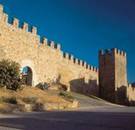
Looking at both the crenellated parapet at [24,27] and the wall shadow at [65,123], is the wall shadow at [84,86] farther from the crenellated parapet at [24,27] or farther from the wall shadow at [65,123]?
the wall shadow at [65,123]

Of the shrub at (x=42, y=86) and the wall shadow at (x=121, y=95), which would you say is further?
the wall shadow at (x=121, y=95)

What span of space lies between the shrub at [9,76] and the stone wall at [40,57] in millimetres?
4474

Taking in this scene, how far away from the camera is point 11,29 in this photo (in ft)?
80.6

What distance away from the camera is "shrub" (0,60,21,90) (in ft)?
59.2

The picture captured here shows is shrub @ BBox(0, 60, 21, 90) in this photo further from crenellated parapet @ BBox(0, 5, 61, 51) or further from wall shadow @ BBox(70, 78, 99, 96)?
wall shadow @ BBox(70, 78, 99, 96)

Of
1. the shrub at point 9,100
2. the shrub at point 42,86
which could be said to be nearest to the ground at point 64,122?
the shrub at point 9,100

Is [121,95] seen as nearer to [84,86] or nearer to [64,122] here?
[84,86]

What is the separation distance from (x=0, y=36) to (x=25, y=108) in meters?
10.2

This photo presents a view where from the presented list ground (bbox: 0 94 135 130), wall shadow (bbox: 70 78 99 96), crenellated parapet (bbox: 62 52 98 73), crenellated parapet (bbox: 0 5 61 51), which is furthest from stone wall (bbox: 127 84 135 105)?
ground (bbox: 0 94 135 130)

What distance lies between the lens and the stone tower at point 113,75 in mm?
38125

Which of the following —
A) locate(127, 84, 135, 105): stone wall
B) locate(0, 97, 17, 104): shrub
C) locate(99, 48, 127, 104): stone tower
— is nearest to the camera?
locate(0, 97, 17, 104): shrub

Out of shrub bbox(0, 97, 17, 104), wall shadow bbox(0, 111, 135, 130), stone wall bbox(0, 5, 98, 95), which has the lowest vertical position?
wall shadow bbox(0, 111, 135, 130)

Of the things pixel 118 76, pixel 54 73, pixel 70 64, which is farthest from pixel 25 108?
pixel 118 76

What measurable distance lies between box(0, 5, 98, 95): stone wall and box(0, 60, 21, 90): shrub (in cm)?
447
